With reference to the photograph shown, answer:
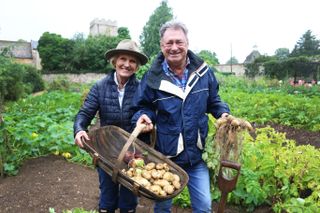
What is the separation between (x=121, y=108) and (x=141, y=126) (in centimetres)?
54

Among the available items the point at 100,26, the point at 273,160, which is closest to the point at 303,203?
the point at 273,160

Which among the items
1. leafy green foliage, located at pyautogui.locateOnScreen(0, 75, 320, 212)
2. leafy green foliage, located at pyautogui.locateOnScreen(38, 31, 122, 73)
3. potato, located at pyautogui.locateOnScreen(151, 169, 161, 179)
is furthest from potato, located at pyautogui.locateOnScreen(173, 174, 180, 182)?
leafy green foliage, located at pyautogui.locateOnScreen(38, 31, 122, 73)

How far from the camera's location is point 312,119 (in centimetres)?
758

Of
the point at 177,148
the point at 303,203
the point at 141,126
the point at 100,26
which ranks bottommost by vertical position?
the point at 303,203

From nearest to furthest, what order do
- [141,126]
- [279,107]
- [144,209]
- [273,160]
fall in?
[141,126] < [273,160] < [144,209] < [279,107]

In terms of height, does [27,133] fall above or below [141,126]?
below

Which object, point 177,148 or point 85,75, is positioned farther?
point 85,75

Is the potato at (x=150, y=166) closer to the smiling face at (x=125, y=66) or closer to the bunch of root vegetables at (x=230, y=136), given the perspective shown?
the bunch of root vegetables at (x=230, y=136)

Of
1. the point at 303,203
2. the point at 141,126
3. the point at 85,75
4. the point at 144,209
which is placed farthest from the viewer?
the point at 85,75

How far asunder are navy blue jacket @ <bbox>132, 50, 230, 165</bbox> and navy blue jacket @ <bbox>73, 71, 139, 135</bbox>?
0.81ft

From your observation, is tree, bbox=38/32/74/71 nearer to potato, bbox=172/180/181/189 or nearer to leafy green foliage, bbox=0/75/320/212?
leafy green foliage, bbox=0/75/320/212

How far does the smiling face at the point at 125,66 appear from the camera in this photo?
272 cm

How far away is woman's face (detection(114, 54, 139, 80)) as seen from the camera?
2.72 m

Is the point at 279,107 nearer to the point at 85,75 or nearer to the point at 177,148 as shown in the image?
the point at 177,148
